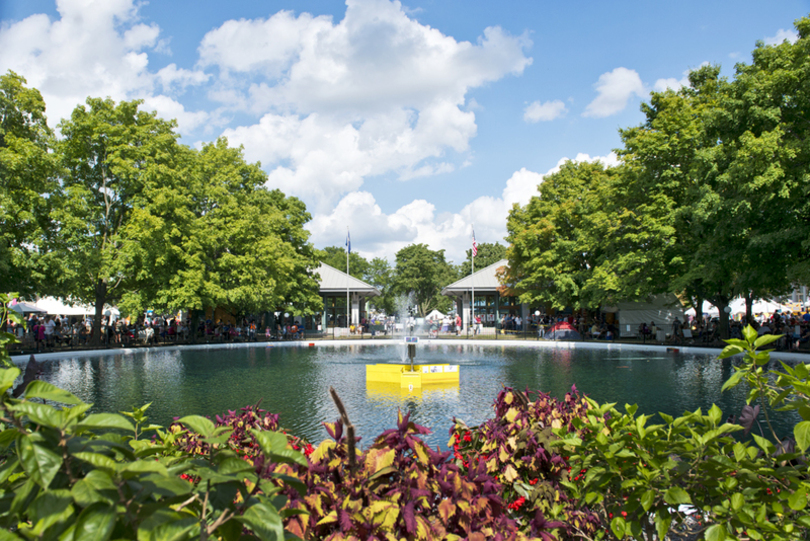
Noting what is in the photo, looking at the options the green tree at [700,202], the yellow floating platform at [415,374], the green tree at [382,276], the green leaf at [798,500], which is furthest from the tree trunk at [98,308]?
the green tree at [382,276]

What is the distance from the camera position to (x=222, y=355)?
84.2ft

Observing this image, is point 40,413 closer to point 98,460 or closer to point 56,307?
point 98,460

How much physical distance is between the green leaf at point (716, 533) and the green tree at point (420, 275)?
246 feet

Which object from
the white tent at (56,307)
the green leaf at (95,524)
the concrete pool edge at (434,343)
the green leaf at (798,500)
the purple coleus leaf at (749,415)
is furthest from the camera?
the white tent at (56,307)

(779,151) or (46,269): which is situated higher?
(779,151)

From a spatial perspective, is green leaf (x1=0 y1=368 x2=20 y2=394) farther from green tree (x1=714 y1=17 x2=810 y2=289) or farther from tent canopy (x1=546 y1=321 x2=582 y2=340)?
tent canopy (x1=546 y1=321 x2=582 y2=340)

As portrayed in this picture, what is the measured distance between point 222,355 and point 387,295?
→ 62.8 m

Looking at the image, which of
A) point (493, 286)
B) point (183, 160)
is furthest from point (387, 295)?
point (183, 160)

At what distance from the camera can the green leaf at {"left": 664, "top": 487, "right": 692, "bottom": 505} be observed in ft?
7.30

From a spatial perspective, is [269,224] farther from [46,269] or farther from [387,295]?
[387,295]

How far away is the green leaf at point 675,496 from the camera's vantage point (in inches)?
87.6

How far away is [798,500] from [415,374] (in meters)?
13.0

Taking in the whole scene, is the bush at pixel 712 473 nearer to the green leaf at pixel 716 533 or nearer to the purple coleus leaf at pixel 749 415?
the green leaf at pixel 716 533

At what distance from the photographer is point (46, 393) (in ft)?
4.60
